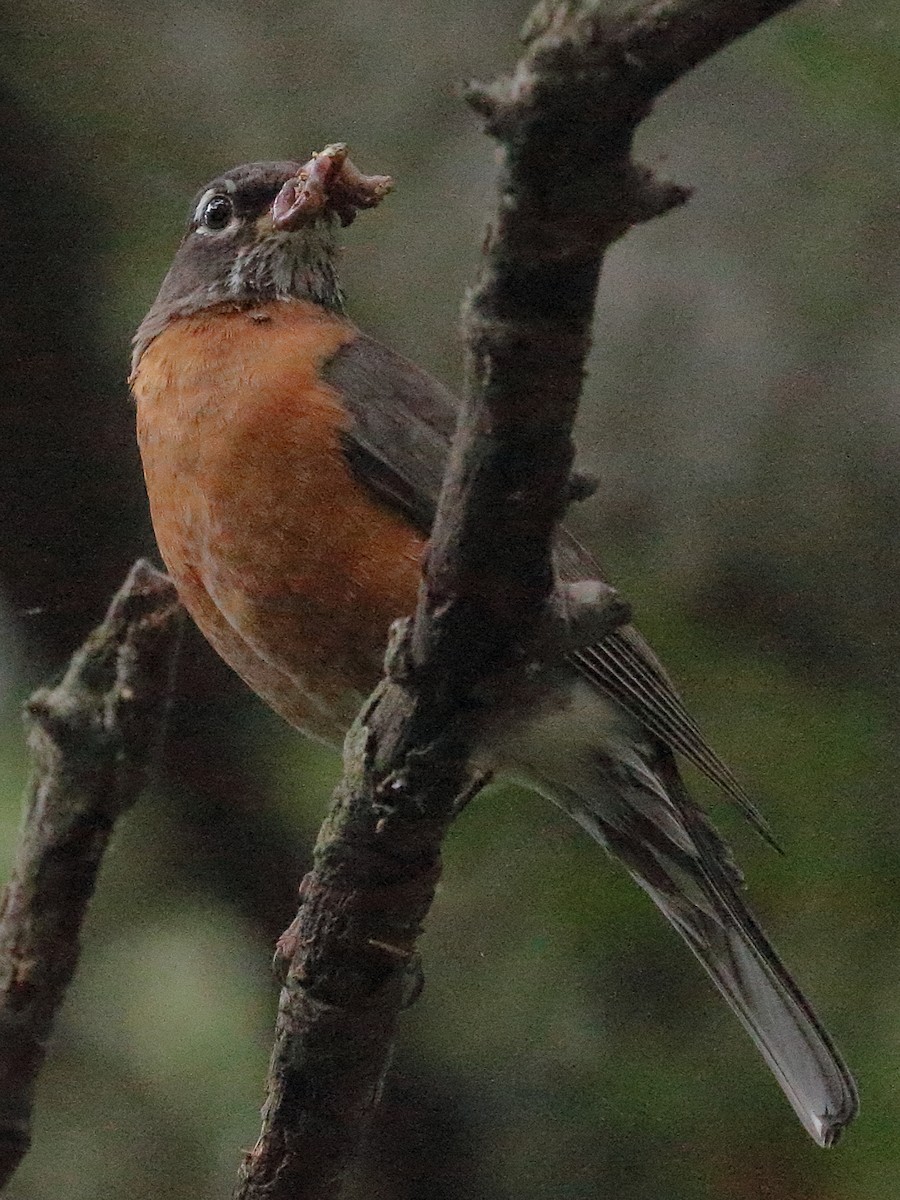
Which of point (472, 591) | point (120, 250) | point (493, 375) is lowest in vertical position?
point (120, 250)

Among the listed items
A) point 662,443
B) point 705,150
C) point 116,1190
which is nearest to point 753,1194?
point 116,1190

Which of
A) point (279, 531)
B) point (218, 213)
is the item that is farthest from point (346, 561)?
point (218, 213)

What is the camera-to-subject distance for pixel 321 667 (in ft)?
7.25

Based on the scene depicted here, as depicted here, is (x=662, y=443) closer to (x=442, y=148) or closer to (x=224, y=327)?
(x=442, y=148)

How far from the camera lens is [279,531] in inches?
83.8

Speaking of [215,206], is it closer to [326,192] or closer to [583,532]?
[326,192]

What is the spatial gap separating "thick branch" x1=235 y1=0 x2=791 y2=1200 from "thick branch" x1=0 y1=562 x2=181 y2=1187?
0.42 m

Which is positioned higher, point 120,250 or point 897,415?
point 120,250

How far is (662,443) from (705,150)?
570 mm

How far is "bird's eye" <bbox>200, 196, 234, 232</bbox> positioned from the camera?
2758 mm

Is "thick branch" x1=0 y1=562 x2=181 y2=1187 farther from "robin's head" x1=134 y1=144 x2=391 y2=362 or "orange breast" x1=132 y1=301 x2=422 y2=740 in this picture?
"robin's head" x1=134 y1=144 x2=391 y2=362

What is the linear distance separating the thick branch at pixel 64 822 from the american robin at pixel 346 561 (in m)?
0.17

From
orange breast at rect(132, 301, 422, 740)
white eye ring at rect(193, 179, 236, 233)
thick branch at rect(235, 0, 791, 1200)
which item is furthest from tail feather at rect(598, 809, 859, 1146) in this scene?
white eye ring at rect(193, 179, 236, 233)

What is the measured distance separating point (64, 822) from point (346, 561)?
0.53 meters
